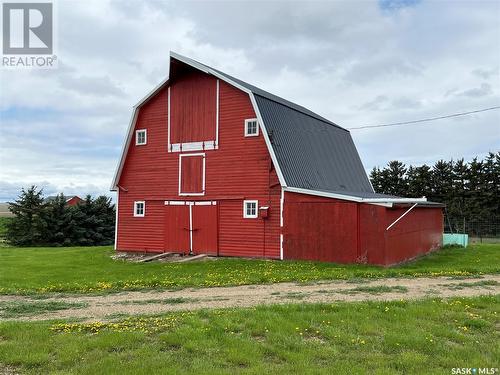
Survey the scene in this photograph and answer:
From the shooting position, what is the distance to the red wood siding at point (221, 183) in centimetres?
1873

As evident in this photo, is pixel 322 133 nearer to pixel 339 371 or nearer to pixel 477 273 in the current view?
pixel 477 273

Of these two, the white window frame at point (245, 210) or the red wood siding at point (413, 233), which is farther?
the white window frame at point (245, 210)

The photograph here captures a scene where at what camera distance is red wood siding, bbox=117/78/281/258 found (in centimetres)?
1873

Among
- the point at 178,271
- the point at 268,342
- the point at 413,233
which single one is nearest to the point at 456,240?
the point at 413,233

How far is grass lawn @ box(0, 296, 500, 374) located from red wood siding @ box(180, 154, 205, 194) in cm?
1268

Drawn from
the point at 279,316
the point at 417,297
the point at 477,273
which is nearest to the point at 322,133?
the point at 477,273

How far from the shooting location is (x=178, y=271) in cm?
1592

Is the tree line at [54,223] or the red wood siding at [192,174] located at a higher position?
the red wood siding at [192,174]

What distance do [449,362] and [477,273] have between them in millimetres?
8814

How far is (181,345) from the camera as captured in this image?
241 inches

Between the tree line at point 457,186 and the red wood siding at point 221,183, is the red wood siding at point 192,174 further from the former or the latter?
the tree line at point 457,186

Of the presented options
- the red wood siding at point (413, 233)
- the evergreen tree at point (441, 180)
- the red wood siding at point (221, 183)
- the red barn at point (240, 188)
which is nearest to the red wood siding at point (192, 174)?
the red barn at point (240, 188)

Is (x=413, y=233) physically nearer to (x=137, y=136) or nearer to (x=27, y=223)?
(x=137, y=136)

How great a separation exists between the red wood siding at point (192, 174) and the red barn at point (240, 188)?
0.15ft
